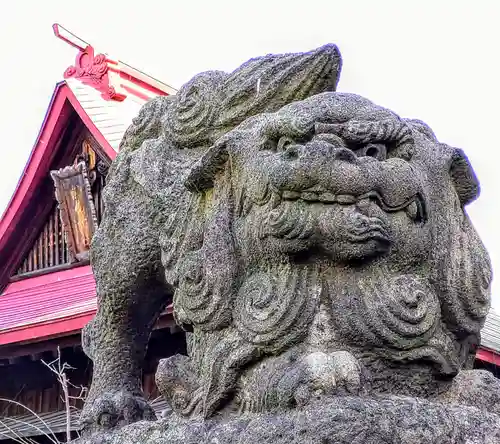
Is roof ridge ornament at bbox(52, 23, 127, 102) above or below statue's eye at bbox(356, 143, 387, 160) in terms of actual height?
above

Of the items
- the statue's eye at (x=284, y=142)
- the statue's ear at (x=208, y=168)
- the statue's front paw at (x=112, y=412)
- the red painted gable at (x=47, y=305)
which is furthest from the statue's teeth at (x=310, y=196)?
the red painted gable at (x=47, y=305)

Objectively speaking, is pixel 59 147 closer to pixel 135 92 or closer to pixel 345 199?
pixel 135 92

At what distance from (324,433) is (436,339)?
41cm

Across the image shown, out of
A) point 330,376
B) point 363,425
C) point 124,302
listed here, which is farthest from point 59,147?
point 363,425

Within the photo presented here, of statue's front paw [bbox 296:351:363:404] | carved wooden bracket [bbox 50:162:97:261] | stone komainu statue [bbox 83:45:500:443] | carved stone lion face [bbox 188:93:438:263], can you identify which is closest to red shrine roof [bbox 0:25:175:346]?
carved wooden bracket [bbox 50:162:97:261]

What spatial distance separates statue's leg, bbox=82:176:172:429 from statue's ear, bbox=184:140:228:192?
1.03 ft

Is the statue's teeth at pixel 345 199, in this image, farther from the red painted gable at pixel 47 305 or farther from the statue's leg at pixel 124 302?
the red painted gable at pixel 47 305

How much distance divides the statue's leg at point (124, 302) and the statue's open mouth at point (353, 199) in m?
0.69

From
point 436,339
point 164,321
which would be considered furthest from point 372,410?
point 164,321

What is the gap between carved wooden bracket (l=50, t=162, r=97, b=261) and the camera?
10448mm

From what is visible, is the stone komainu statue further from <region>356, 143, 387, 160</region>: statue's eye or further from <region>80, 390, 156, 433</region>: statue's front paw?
<region>80, 390, 156, 433</region>: statue's front paw

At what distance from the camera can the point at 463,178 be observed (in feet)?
8.86

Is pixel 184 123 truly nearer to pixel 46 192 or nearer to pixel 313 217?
pixel 313 217

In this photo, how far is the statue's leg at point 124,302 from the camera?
2998mm
